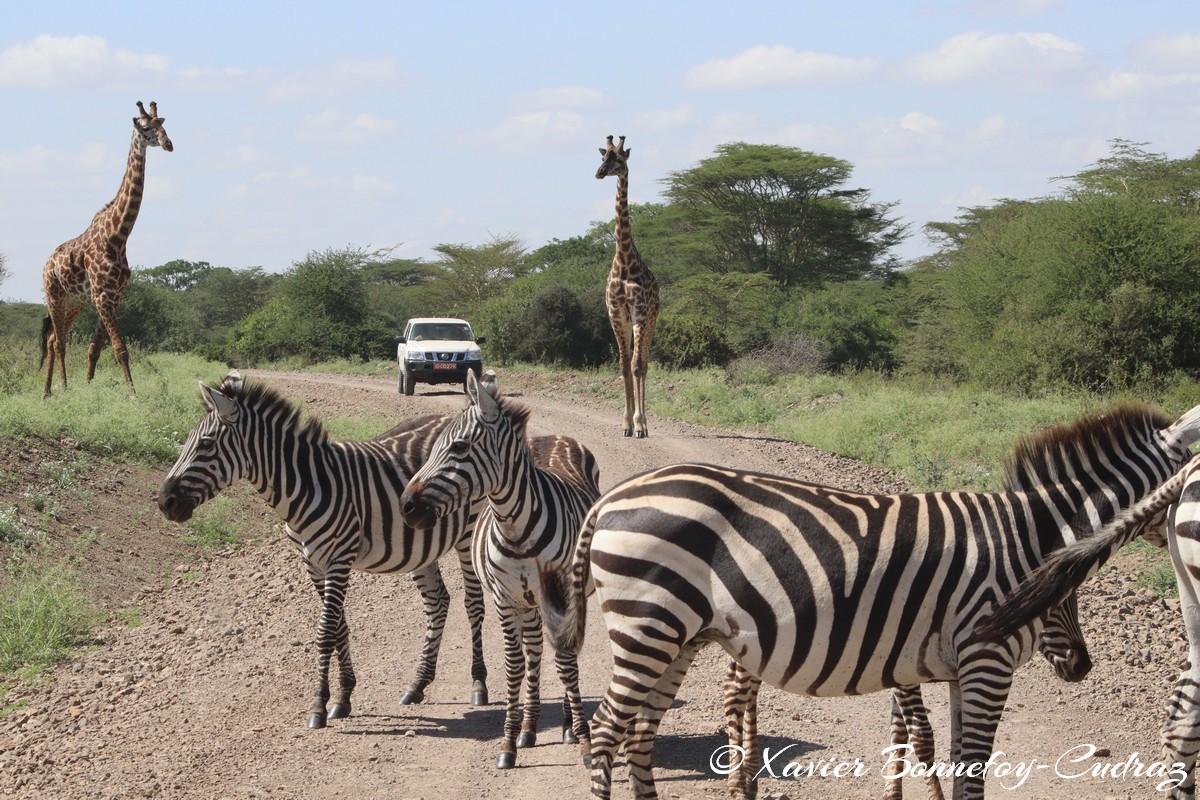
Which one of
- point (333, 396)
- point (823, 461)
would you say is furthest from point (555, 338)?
point (823, 461)

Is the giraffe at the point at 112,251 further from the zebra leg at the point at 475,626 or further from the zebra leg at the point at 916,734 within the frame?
the zebra leg at the point at 916,734

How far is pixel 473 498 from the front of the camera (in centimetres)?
604

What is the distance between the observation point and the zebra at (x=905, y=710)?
515cm

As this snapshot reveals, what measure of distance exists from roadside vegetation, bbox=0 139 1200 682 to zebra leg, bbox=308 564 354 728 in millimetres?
2969

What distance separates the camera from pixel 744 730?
5.68m

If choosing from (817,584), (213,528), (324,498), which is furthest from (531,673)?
(213,528)

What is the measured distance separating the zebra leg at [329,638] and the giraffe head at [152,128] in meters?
12.1

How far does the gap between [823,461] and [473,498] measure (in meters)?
9.65

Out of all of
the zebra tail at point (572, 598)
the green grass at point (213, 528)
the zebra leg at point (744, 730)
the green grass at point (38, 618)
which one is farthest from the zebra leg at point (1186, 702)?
the green grass at point (213, 528)

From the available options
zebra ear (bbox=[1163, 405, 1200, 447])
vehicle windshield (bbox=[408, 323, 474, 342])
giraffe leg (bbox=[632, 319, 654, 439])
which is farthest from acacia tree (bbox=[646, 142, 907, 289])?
zebra ear (bbox=[1163, 405, 1200, 447])

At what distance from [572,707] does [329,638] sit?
1.63 metres

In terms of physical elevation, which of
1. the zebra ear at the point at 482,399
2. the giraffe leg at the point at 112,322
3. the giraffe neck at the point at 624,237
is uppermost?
the giraffe neck at the point at 624,237

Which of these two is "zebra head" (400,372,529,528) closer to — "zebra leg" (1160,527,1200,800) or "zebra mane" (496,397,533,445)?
"zebra mane" (496,397,533,445)

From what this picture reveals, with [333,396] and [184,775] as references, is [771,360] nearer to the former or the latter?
[333,396]
